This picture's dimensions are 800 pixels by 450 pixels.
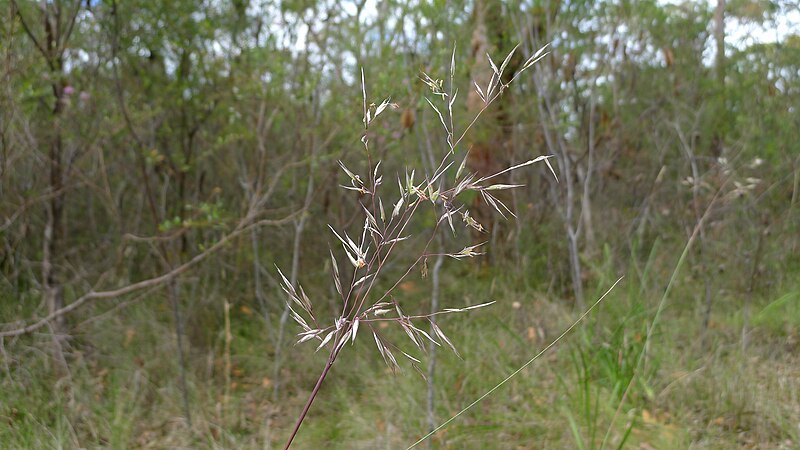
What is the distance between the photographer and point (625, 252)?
573cm

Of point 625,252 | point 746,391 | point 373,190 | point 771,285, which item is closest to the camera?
point 373,190

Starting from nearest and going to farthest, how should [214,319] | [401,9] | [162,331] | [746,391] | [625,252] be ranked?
[746,391] < [401,9] < [162,331] < [214,319] < [625,252]

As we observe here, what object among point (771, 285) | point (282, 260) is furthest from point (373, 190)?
point (771, 285)

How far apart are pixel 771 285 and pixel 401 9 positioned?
3.28 m

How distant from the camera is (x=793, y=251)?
5.04 m

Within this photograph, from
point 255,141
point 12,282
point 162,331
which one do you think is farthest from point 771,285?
point 12,282

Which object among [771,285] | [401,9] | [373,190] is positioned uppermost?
[401,9]

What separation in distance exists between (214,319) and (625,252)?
340 centimetres

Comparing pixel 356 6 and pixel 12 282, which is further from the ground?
pixel 356 6

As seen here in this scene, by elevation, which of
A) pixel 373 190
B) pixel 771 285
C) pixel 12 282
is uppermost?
pixel 373 190

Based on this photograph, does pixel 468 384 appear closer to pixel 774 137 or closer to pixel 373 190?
pixel 373 190

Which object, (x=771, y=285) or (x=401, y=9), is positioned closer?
(x=401, y=9)

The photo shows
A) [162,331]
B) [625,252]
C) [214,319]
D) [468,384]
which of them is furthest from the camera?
[625,252]

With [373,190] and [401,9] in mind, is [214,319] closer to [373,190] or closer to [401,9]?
[401,9]
